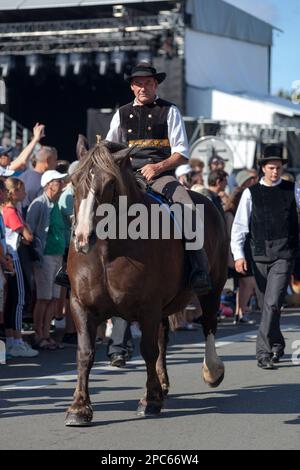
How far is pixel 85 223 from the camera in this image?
7637 mm

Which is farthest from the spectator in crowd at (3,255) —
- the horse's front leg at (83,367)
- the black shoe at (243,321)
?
the black shoe at (243,321)

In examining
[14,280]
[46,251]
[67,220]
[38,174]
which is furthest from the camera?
[38,174]

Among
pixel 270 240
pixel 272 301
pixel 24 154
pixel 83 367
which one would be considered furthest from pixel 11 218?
pixel 83 367

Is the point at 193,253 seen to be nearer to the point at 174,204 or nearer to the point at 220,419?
the point at 174,204

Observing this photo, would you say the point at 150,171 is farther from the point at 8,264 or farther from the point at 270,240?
the point at 8,264

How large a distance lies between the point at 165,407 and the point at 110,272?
144 cm

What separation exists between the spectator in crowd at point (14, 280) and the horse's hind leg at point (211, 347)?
2899 mm

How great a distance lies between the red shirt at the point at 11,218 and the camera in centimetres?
1252

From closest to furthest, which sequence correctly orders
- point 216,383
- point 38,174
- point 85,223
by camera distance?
1. point 85,223
2. point 216,383
3. point 38,174

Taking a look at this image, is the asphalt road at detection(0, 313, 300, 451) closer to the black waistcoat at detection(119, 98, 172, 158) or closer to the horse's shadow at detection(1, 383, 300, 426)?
the horse's shadow at detection(1, 383, 300, 426)

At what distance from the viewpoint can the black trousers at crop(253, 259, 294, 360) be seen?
443 inches

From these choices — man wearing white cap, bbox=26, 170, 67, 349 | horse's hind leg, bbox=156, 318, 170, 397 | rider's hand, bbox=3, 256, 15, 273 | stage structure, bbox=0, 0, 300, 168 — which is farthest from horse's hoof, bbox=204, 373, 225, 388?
stage structure, bbox=0, 0, 300, 168

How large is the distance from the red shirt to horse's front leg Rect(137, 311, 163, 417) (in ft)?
14.9
